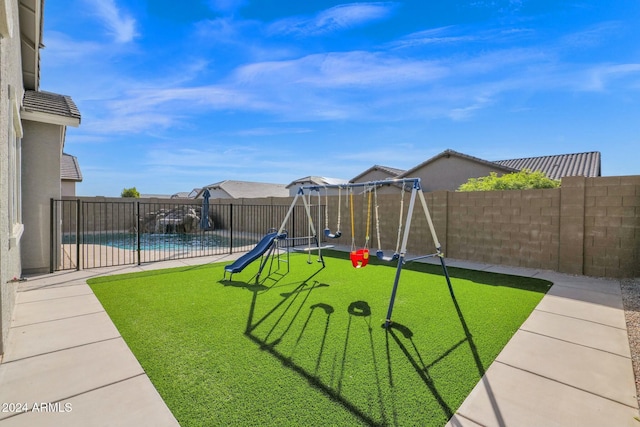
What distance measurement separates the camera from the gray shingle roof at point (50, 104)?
536 centimetres

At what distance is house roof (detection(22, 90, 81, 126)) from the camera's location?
17.3 feet

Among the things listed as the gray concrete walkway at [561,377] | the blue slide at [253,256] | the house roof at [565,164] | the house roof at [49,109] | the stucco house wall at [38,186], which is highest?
the house roof at [565,164]

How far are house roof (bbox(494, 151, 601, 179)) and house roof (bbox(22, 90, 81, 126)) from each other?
19.8m

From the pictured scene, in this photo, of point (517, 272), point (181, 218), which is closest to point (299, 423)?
point (517, 272)

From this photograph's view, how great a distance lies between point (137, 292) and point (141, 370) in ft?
8.51

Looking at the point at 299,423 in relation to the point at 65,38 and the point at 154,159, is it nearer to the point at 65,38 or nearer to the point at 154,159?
the point at 65,38

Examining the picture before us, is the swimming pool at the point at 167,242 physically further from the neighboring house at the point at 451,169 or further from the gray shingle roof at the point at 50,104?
the neighboring house at the point at 451,169

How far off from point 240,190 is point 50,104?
2494 cm

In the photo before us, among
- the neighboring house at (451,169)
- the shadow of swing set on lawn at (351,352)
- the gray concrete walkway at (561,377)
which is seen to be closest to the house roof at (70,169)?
the shadow of swing set on lawn at (351,352)

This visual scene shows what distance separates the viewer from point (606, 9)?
614cm

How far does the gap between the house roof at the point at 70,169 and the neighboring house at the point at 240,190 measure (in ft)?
31.1

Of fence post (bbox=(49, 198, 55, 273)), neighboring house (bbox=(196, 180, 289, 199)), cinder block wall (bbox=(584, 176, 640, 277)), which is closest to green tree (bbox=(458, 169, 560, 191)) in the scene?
cinder block wall (bbox=(584, 176, 640, 277))

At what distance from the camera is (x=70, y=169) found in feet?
59.5

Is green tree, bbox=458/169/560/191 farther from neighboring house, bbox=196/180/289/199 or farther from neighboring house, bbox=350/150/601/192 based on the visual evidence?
neighboring house, bbox=196/180/289/199
